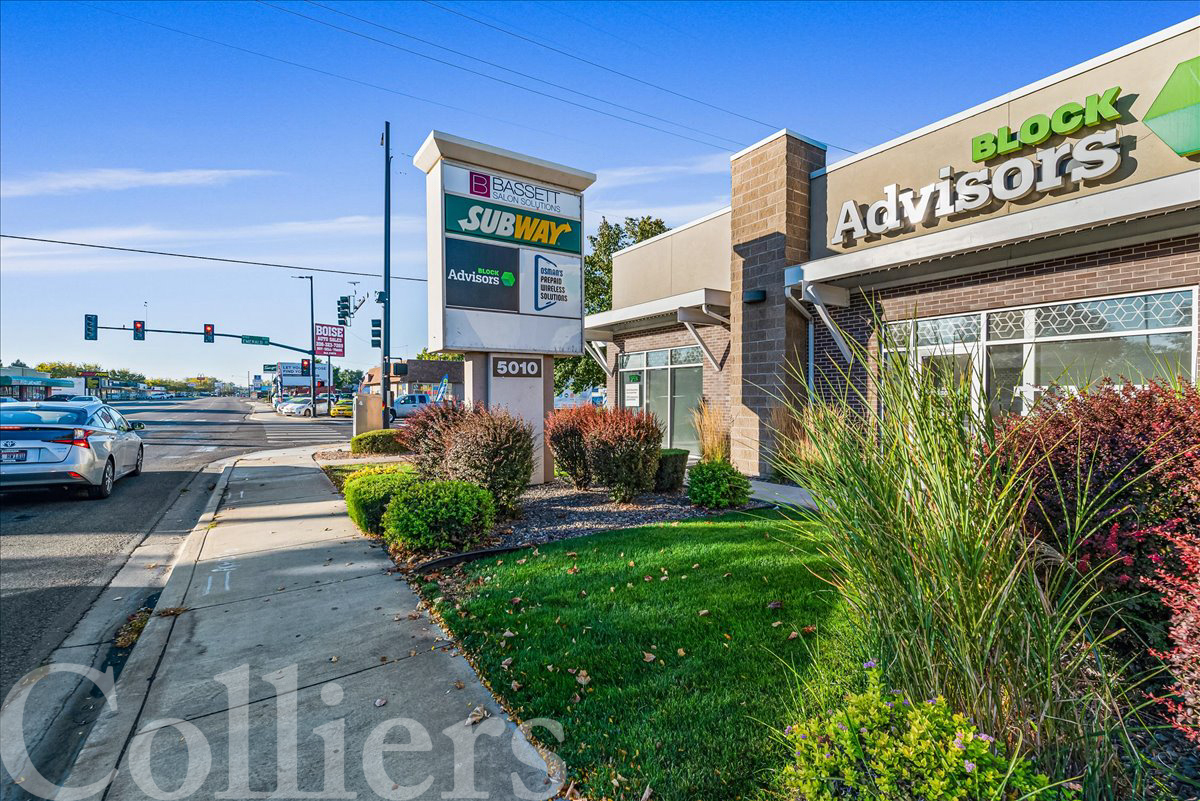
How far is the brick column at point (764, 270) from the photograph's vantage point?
10.2 meters

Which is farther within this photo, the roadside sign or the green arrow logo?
the roadside sign

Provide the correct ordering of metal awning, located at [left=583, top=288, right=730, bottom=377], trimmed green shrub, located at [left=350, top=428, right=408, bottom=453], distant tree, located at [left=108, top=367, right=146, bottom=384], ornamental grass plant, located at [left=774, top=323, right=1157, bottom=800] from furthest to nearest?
distant tree, located at [left=108, top=367, right=146, bottom=384], trimmed green shrub, located at [left=350, top=428, right=408, bottom=453], metal awning, located at [left=583, top=288, right=730, bottom=377], ornamental grass plant, located at [left=774, top=323, right=1157, bottom=800]

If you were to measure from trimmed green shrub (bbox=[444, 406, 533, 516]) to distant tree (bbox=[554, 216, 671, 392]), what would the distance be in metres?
10.9

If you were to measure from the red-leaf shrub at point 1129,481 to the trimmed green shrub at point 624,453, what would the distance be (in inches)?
195

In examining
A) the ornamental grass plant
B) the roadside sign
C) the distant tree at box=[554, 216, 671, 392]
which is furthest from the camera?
the roadside sign

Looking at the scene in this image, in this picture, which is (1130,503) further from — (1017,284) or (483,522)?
(1017,284)

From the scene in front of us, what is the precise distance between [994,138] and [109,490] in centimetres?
1450

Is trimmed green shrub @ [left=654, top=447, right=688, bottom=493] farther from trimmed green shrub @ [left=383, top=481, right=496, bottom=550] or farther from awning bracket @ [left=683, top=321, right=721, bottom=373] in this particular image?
awning bracket @ [left=683, top=321, right=721, bottom=373]

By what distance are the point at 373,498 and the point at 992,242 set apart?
8.25m

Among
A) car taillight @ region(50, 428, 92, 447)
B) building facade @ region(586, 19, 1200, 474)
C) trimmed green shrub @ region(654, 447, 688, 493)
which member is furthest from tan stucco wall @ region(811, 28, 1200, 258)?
car taillight @ region(50, 428, 92, 447)

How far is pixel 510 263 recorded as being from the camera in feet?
31.0

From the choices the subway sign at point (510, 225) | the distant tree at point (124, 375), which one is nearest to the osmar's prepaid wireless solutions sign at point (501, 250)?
the subway sign at point (510, 225)

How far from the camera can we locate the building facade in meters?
6.56

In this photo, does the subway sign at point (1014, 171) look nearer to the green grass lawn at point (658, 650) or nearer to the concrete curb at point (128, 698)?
the green grass lawn at point (658, 650)
